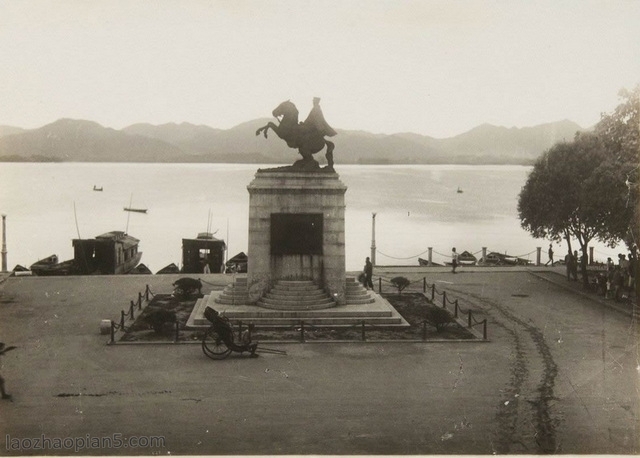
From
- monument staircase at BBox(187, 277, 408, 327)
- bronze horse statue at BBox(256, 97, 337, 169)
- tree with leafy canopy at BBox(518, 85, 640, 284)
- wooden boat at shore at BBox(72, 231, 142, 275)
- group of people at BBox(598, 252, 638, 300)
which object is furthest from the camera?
wooden boat at shore at BBox(72, 231, 142, 275)

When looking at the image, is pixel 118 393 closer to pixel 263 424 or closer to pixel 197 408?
pixel 197 408

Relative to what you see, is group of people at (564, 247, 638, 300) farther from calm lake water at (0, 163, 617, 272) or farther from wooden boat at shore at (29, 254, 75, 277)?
wooden boat at shore at (29, 254, 75, 277)

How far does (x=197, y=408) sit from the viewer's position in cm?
1416

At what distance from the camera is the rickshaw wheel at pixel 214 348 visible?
1796 cm

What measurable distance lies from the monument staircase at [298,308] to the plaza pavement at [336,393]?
8.16ft

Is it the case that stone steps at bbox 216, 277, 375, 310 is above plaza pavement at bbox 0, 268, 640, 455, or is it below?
above

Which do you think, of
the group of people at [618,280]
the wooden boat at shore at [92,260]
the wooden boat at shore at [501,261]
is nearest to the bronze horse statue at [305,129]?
the group of people at [618,280]

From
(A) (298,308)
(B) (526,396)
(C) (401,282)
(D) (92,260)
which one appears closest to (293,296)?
(A) (298,308)

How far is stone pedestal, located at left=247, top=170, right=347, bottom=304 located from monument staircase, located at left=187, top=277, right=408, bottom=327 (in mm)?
376

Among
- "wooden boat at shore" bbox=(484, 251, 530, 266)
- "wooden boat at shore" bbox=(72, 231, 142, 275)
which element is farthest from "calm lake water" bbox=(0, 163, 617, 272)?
"wooden boat at shore" bbox=(72, 231, 142, 275)

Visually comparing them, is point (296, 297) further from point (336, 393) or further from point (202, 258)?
point (202, 258)

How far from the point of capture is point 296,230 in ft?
76.0

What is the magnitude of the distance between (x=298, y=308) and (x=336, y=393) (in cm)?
729

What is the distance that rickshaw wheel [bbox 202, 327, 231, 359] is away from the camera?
18.0 metres
